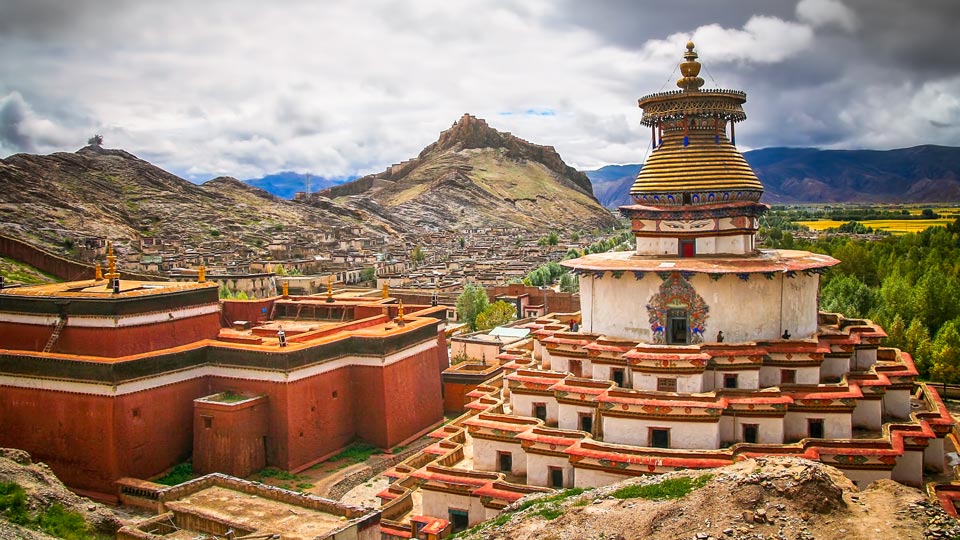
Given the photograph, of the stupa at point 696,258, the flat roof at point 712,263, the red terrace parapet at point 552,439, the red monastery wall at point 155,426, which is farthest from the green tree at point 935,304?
the red monastery wall at point 155,426

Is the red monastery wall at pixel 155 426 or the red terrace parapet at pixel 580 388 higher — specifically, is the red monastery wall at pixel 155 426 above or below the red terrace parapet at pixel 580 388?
below

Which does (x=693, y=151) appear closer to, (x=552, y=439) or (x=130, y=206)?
(x=552, y=439)

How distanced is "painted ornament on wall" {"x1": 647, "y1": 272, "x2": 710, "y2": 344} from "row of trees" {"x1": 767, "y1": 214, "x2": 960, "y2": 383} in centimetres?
1958

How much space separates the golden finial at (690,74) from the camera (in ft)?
77.9

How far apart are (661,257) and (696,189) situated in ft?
7.44

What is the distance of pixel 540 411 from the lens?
2167cm

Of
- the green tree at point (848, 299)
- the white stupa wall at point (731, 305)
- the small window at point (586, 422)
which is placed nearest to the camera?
the small window at point (586, 422)

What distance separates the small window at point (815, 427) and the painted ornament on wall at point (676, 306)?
3470mm

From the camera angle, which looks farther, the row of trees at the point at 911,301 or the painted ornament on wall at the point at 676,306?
the row of trees at the point at 911,301

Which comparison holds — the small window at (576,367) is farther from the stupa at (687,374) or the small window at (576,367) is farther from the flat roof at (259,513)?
the flat roof at (259,513)

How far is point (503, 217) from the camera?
188250 millimetres

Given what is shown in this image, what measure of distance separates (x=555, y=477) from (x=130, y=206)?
113 m

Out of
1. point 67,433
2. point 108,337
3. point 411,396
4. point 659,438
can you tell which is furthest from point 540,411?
point 67,433

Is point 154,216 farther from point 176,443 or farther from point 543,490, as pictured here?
point 543,490
